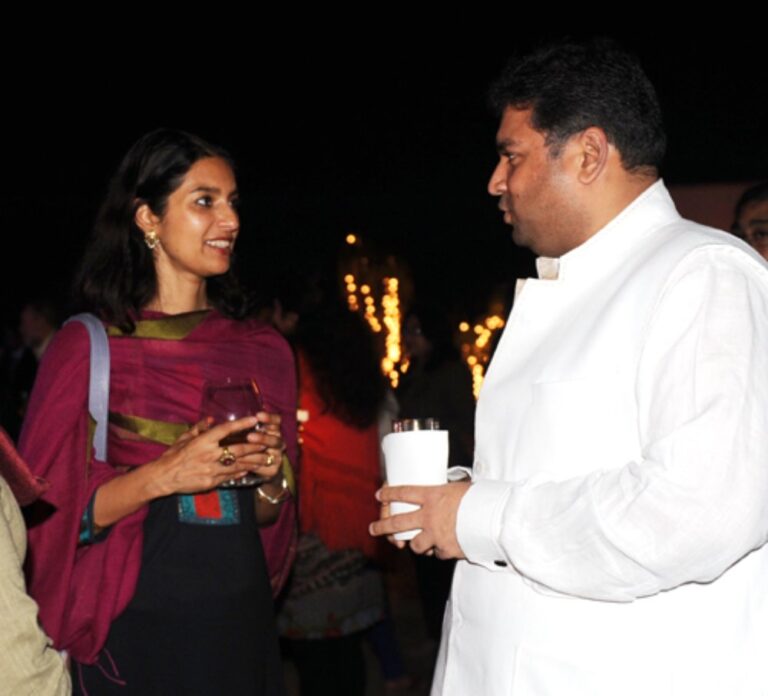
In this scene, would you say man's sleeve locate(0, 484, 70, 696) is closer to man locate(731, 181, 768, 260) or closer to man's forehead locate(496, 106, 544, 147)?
man's forehead locate(496, 106, 544, 147)

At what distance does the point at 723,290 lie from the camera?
1.72 metres

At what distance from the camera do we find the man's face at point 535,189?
200 centimetres

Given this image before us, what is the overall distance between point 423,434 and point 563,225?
0.43 metres

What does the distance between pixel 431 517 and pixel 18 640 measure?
0.72 meters

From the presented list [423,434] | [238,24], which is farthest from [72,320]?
[238,24]

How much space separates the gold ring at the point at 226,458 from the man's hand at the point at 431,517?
0.74 m

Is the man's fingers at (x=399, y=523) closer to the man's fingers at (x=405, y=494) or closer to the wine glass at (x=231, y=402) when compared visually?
the man's fingers at (x=405, y=494)

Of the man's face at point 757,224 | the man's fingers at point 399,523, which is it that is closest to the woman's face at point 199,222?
the man's fingers at point 399,523

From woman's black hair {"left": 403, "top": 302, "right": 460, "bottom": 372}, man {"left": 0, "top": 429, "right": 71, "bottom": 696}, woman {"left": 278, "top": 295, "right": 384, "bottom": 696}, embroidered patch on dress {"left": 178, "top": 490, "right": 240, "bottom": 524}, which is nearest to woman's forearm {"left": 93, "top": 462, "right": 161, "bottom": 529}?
embroidered patch on dress {"left": 178, "top": 490, "right": 240, "bottom": 524}

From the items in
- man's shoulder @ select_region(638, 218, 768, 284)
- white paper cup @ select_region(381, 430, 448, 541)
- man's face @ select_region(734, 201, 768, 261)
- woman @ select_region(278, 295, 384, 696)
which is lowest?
woman @ select_region(278, 295, 384, 696)

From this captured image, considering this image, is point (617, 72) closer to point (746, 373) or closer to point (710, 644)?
point (746, 373)

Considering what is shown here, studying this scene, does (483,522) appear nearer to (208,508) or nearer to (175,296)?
(208,508)

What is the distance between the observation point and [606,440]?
5.99 feet

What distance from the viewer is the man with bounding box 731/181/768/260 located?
3.94 metres
